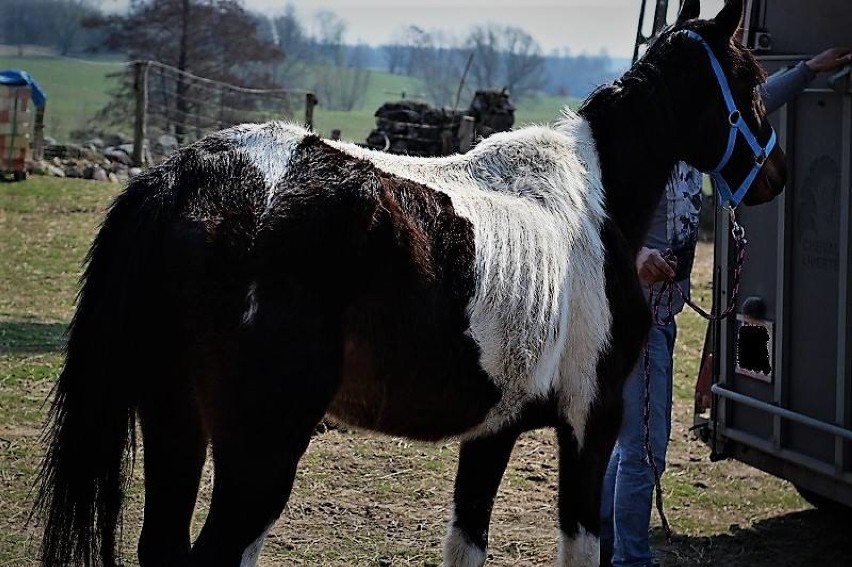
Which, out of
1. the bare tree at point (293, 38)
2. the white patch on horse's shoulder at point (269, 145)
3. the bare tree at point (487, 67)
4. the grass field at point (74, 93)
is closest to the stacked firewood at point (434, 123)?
the grass field at point (74, 93)

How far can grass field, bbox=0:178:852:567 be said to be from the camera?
4848 millimetres

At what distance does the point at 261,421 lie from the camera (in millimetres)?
3045

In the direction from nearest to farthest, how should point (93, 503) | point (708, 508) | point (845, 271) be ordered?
point (93, 503), point (845, 271), point (708, 508)

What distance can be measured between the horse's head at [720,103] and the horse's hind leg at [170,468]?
2.19 metres

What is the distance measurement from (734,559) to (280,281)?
3.02 metres

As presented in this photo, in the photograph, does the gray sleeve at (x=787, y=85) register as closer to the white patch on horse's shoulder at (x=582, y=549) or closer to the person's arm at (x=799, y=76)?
the person's arm at (x=799, y=76)

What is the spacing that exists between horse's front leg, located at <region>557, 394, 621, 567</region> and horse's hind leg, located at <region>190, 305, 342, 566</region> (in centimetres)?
113

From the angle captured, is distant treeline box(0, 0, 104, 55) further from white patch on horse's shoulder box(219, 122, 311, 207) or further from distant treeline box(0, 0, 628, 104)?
white patch on horse's shoulder box(219, 122, 311, 207)

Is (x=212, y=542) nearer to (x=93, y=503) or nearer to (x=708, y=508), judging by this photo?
(x=93, y=503)

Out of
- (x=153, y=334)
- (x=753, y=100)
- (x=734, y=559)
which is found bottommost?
(x=734, y=559)

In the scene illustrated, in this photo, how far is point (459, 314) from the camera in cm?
332

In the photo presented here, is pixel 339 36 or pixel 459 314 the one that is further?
pixel 339 36

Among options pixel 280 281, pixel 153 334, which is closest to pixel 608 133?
pixel 280 281

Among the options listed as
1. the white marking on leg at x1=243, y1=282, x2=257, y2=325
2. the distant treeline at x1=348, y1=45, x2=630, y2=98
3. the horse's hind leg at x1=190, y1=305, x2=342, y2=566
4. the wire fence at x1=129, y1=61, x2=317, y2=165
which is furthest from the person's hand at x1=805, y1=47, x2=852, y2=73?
the distant treeline at x1=348, y1=45, x2=630, y2=98
